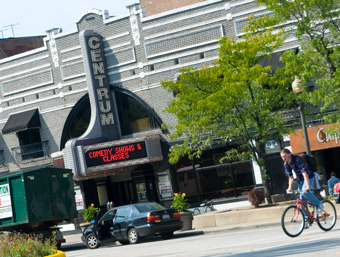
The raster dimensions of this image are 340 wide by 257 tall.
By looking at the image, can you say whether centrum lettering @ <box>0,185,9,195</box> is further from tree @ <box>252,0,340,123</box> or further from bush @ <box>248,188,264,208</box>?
tree @ <box>252,0,340,123</box>

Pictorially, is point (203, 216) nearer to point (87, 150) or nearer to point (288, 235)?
point (288, 235)

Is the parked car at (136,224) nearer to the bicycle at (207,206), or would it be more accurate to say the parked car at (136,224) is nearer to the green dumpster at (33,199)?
the green dumpster at (33,199)

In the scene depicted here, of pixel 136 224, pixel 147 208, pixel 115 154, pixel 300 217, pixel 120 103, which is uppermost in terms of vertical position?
pixel 120 103

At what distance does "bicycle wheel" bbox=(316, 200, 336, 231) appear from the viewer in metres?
15.3

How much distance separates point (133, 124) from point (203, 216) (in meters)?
14.0

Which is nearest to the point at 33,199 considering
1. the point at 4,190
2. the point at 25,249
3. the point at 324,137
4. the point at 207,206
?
the point at 4,190

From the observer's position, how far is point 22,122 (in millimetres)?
41281

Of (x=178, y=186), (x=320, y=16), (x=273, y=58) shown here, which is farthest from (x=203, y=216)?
(x=178, y=186)

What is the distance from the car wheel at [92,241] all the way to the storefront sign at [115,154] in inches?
434

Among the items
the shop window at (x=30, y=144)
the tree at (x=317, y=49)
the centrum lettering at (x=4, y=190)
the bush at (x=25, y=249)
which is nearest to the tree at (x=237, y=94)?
the tree at (x=317, y=49)

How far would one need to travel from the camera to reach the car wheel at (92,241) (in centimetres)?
2612

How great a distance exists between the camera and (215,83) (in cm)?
2652

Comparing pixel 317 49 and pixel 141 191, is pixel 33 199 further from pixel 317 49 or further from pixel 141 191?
pixel 141 191

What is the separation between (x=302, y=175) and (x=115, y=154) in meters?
22.7
